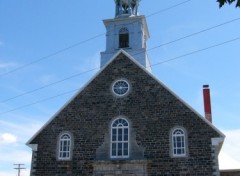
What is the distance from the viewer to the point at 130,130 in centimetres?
2181

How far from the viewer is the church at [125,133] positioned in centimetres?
2059

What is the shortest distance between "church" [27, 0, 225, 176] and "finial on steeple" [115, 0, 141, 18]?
29.4 ft

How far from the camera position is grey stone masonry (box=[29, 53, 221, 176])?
2058 centimetres

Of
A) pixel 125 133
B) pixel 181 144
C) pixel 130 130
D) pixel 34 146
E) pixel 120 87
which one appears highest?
pixel 120 87

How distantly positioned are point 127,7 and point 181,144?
592 inches

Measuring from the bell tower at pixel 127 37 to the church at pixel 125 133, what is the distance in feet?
15.2

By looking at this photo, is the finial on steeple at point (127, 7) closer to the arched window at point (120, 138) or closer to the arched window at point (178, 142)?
the arched window at point (120, 138)

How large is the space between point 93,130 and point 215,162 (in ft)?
23.1

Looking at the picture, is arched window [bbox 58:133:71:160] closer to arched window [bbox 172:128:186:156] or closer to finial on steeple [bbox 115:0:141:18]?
arched window [bbox 172:128:186:156]

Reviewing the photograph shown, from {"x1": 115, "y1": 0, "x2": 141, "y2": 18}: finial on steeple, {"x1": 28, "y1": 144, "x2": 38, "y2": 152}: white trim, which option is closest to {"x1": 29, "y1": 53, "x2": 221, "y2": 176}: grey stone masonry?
{"x1": 28, "y1": 144, "x2": 38, "y2": 152}: white trim

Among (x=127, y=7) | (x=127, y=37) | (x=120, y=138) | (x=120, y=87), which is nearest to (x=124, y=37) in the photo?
(x=127, y=37)

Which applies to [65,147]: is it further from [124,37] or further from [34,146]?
[124,37]

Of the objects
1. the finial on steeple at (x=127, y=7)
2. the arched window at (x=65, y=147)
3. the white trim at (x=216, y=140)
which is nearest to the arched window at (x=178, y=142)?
the white trim at (x=216, y=140)

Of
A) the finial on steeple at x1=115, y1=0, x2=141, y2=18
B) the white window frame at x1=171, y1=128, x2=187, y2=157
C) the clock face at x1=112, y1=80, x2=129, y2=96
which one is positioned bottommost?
the white window frame at x1=171, y1=128, x2=187, y2=157
